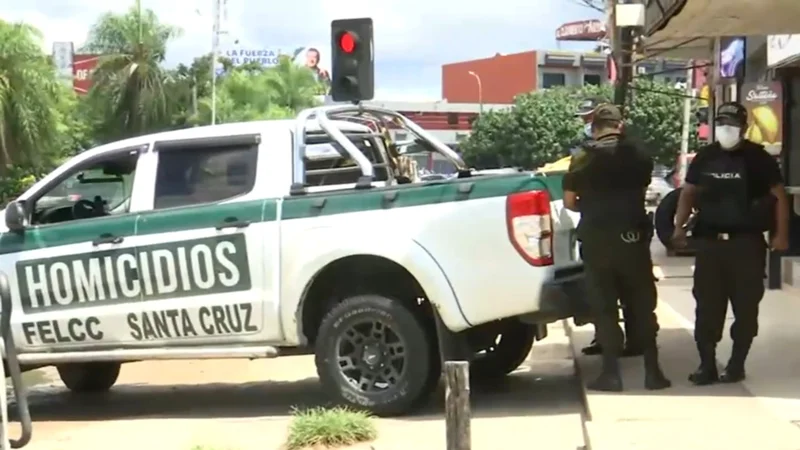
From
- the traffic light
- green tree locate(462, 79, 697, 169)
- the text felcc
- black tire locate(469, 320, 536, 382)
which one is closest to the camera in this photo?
the text felcc

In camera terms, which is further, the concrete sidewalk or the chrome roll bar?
the chrome roll bar

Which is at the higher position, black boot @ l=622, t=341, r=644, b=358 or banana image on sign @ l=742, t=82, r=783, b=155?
banana image on sign @ l=742, t=82, r=783, b=155

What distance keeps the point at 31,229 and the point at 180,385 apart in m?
2.65

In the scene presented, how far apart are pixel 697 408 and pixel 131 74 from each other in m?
42.4

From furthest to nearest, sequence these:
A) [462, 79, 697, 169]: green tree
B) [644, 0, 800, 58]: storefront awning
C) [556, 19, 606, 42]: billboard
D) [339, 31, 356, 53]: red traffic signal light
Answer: [556, 19, 606, 42]: billboard
[462, 79, 697, 169]: green tree
[339, 31, 356, 53]: red traffic signal light
[644, 0, 800, 58]: storefront awning

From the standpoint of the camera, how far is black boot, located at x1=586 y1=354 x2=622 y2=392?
7.90m

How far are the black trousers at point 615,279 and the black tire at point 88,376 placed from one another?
4.41 meters

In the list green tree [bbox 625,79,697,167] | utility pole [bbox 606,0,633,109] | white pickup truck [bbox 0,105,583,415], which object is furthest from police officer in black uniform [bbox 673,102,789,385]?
green tree [bbox 625,79,697,167]

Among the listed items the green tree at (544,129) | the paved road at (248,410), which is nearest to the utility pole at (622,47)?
the paved road at (248,410)

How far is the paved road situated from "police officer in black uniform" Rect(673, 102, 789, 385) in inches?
47.7

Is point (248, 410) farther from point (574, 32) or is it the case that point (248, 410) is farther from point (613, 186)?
point (574, 32)

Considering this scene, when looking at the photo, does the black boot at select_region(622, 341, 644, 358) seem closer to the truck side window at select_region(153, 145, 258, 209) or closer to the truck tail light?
the truck tail light

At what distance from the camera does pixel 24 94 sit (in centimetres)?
2752

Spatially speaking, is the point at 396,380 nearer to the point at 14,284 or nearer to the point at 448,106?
the point at 14,284
